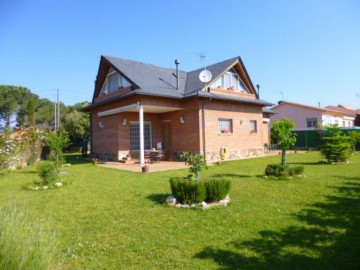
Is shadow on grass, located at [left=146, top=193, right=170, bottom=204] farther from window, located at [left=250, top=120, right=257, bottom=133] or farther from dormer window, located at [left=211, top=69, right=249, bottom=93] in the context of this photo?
window, located at [left=250, top=120, right=257, bottom=133]

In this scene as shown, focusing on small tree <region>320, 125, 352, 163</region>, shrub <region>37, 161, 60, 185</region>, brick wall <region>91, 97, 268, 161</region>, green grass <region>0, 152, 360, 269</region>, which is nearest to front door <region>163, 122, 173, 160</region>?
brick wall <region>91, 97, 268, 161</region>

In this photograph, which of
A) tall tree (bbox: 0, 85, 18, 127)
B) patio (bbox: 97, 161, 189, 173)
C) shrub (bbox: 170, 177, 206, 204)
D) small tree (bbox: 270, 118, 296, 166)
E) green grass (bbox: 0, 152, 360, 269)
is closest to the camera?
green grass (bbox: 0, 152, 360, 269)

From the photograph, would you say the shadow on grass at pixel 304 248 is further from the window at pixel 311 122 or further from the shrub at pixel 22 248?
the window at pixel 311 122

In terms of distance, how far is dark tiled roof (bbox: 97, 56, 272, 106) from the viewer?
56.9ft

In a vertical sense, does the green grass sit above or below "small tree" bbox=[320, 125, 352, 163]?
below

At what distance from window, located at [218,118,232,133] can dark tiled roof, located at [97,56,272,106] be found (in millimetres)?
1570

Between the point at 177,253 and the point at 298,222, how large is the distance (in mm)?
2712

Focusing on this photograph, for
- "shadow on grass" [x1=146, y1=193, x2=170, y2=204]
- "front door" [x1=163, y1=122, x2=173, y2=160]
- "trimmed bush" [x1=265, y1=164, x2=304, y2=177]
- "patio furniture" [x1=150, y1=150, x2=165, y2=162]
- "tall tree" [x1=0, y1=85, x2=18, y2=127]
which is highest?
"tall tree" [x1=0, y1=85, x2=18, y2=127]

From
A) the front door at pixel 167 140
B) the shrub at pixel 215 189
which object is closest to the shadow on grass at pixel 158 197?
the shrub at pixel 215 189

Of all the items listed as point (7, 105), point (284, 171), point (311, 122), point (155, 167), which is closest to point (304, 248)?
point (284, 171)

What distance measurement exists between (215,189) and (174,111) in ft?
42.3

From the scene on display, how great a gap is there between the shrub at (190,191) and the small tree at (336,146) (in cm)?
1144

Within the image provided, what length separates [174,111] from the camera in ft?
63.5

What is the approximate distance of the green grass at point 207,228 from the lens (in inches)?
160
